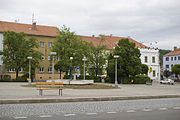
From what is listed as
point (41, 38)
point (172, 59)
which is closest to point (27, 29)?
point (41, 38)

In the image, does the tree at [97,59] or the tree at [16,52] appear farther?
the tree at [97,59]

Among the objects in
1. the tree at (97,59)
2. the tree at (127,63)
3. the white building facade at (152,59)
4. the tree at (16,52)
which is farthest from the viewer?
the white building facade at (152,59)

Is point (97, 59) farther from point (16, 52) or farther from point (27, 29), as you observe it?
point (27, 29)

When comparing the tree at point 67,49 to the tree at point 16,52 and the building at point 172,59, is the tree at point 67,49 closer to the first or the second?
the tree at point 16,52

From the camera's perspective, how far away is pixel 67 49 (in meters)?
50.9

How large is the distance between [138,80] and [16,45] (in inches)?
983

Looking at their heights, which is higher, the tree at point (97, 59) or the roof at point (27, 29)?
the roof at point (27, 29)

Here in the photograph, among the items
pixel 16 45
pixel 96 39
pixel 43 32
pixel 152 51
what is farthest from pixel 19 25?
pixel 152 51

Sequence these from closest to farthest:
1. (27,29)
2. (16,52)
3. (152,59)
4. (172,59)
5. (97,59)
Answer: (16,52) → (97,59) → (27,29) → (152,59) → (172,59)

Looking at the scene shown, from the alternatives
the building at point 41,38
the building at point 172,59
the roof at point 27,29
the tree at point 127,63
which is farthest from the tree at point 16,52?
the building at point 172,59

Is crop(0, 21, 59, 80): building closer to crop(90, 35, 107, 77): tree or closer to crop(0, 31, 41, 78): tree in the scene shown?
crop(0, 31, 41, 78): tree

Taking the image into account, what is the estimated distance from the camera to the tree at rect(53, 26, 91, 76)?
2024 inches

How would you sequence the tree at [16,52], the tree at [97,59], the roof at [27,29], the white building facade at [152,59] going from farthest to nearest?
1. the white building facade at [152,59]
2. the roof at [27,29]
3. the tree at [97,59]
4. the tree at [16,52]

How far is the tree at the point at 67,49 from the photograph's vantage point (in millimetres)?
51409
